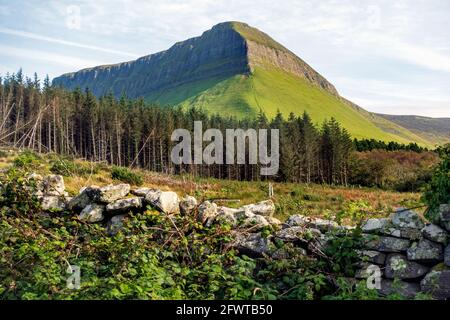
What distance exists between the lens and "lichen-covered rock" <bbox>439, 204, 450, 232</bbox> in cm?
636

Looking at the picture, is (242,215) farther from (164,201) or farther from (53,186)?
(53,186)

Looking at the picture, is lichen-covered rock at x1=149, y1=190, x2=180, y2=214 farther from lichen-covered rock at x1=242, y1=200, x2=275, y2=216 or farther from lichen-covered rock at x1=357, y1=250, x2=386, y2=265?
lichen-covered rock at x1=357, y1=250, x2=386, y2=265

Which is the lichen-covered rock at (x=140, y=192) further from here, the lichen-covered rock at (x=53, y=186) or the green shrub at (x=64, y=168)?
the lichen-covered rock at (x=53, y=186)

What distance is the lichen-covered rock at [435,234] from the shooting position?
6.32 m

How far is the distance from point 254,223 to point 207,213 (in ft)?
3.39

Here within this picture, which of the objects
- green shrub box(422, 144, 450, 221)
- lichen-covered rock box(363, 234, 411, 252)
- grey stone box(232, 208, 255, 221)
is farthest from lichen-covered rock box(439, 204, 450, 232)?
grey stone box(232, 208, 255, 221)

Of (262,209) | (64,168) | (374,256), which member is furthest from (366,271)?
(64,168)

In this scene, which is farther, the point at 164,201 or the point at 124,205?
the point at 124,205

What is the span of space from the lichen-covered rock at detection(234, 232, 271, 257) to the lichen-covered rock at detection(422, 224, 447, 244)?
2.57 metres

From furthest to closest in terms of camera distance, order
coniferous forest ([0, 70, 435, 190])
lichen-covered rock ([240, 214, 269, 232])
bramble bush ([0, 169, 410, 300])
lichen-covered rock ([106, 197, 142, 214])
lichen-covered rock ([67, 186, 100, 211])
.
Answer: coniferous forest ([0, 70, 435, 190]), lichen-covered rock ([67, 186, 100, 211]), lichen-covered rock ([106, 197, 142, 214]), lichen-covered rock ([240, 214, 269, 232]), bramble bush ([0, 169, 410, 300])

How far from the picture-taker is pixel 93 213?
864 centimetres

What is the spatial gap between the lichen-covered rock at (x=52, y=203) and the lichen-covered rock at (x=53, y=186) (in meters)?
0.14

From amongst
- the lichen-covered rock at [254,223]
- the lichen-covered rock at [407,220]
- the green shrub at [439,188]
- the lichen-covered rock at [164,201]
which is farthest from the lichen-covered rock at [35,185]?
the green shrub at [439,188]
